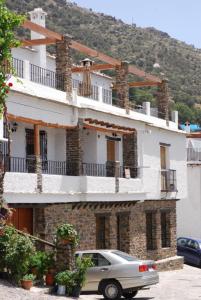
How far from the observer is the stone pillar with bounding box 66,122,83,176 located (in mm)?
25422

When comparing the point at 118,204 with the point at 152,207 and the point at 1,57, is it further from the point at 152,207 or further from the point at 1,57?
the point at 1,57

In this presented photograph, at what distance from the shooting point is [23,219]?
23.7 m

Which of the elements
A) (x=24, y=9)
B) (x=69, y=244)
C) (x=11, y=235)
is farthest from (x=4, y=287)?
(x=24, y=9)

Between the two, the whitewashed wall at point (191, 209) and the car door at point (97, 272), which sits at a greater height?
the whitewashed wall at point (191, 209)

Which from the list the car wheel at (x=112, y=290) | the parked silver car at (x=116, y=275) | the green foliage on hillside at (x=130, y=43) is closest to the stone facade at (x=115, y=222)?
the parked silver car at (x=116, y=275)

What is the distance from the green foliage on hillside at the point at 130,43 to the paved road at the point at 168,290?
55174mm

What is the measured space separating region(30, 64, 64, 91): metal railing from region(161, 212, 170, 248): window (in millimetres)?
10693

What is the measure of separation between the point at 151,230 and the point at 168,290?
345 inches

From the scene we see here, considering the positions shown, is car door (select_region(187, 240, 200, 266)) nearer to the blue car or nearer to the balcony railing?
the blue car

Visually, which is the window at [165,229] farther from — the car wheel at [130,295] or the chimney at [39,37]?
the car wheel at [130,295]

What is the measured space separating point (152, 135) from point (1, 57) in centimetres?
1770

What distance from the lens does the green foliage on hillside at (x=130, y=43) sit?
8831 cm

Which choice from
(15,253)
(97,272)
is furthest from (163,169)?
(15,253)

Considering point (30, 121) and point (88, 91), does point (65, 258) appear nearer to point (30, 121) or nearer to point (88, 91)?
point (30, 121)
